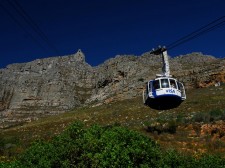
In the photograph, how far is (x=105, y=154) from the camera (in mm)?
22031

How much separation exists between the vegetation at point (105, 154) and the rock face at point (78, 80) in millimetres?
67149

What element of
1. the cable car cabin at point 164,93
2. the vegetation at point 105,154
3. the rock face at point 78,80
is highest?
the rock face at point 78,80

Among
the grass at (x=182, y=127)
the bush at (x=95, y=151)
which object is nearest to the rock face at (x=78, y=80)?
the grass at (x=182, y=127)

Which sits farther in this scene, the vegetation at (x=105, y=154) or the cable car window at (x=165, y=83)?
the cable car window at (x=165, y=83)

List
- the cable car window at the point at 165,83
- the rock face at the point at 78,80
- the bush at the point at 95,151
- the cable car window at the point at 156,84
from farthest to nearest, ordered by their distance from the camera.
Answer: the rock face at the point at 78,80
the cable car window at the point at 156,84
the cable car window at the point at 165,83
the bush at the point at 95,151

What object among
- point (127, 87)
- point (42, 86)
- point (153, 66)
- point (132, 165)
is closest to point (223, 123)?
point (132, 165)

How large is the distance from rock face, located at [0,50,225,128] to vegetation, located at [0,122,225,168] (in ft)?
220

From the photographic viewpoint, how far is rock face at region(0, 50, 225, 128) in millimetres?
103062

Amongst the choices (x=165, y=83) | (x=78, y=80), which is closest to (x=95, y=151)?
(x=165, y=83)

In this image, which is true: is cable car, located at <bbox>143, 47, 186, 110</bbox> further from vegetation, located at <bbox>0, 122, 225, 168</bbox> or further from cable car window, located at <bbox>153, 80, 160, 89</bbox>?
vegetation, located at <bbox>0, 122, 225, 168</bbox>

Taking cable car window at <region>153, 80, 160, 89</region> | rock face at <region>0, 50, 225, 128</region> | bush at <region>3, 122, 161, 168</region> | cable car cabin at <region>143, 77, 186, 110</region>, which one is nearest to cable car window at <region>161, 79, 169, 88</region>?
cable car cabin at <region>143, 77, 186, 110</region>

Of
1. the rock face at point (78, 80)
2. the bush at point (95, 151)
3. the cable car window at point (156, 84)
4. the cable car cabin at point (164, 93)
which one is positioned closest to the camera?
the bush at point (95, 151)

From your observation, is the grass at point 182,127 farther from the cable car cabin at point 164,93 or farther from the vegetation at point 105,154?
the vegetation at point 105,154

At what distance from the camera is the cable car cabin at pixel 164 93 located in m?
28.1
